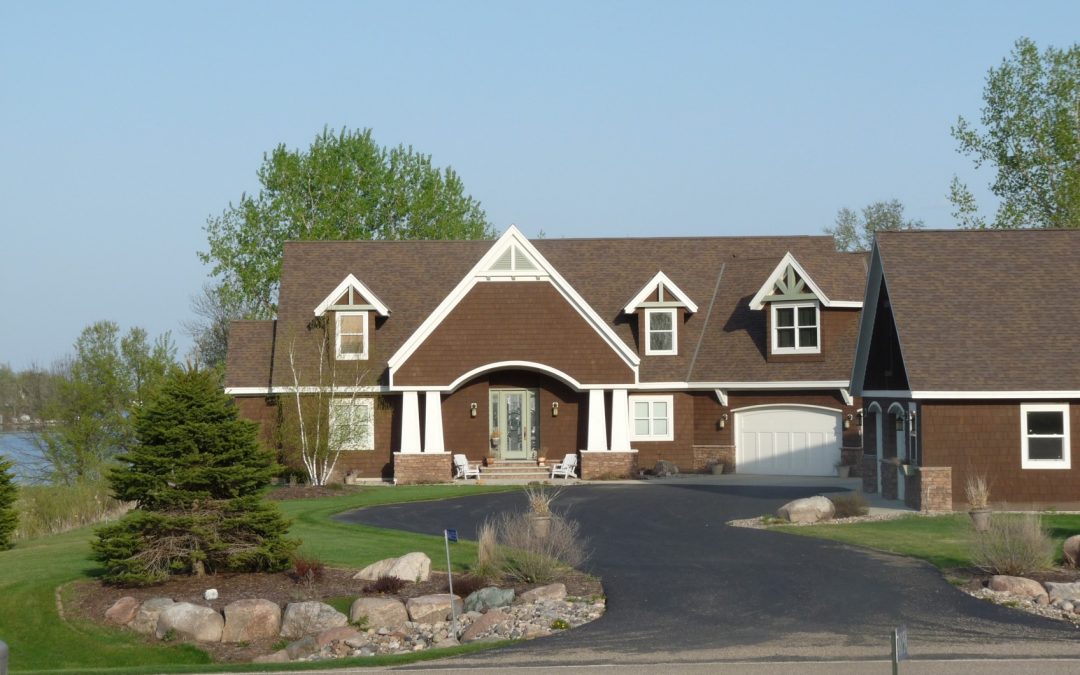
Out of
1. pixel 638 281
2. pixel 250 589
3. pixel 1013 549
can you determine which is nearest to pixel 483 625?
pixel 250 589

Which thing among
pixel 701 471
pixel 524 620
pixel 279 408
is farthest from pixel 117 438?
pixel 524 620

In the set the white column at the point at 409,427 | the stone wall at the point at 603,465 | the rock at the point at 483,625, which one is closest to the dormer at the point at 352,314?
the white column at the point at 409,427

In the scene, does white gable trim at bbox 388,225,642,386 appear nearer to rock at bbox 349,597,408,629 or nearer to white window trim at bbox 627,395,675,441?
white window trim at bbox 627,395,675,441

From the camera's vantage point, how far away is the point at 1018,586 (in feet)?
57.3

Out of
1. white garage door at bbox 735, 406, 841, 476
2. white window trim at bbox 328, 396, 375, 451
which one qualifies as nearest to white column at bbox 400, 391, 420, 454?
white window trim at bbox 328, 396, 375, 451

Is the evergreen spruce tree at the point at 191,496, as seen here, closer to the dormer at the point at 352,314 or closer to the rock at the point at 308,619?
the rock at the point at 308,619

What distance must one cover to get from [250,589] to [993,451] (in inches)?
634

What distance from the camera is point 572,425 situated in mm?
38938

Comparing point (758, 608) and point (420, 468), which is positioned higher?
point (420, 468)

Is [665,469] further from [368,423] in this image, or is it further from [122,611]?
[122,611]

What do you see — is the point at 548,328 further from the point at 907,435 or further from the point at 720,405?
the point at 907,435

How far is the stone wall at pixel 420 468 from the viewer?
1468 inches

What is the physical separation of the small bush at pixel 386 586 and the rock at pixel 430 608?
71 cm

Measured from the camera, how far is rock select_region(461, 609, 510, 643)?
16406 millimetres
